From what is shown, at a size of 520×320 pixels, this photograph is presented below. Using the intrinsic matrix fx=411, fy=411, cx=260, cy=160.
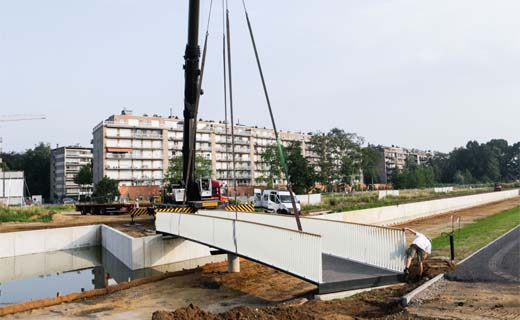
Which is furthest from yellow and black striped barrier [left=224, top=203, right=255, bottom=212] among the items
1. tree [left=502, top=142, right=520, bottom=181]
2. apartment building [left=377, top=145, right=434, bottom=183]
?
apartment building [left=377, top=145, right=434, bottom=183]

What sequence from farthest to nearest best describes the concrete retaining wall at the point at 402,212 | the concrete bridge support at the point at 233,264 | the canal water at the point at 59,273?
the concrete retaining wall at the point at 402,212 → the canal water at the point at 59,273 → the concrete bridge support at the point at 233,264

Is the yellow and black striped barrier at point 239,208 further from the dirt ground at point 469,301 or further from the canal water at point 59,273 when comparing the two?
the dirt ground at point 469,301

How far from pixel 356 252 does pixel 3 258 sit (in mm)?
23024

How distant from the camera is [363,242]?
1267 centimetres

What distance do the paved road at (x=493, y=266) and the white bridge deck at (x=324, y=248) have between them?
1761 mm

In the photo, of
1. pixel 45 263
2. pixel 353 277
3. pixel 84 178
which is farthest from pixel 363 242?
pixel 84 178

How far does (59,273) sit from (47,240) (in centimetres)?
574

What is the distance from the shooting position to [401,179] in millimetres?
104000

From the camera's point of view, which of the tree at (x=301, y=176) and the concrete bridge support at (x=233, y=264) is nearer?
the concrete bridge support at (x=233, y=264)

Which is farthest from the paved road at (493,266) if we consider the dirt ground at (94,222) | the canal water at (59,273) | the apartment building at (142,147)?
the apartment building at (142,147)

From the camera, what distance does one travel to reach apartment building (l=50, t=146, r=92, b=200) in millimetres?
111875

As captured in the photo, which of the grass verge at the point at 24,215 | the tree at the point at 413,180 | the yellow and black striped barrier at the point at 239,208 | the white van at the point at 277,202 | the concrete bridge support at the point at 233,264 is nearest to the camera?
the concrete bridge support at the point at 233,264

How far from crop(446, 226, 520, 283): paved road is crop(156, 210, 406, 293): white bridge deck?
1.76 metres

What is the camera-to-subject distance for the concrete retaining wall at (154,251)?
20.9 metres
